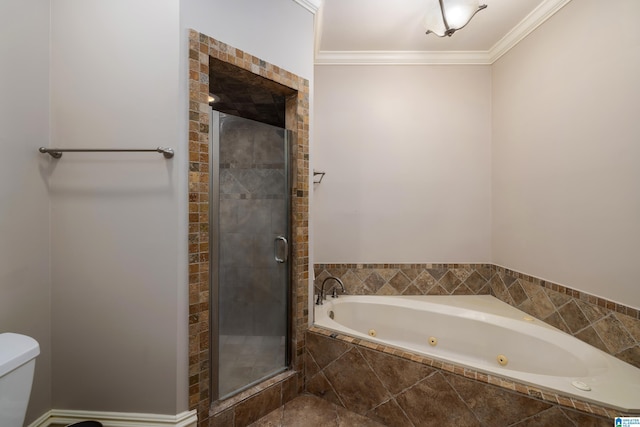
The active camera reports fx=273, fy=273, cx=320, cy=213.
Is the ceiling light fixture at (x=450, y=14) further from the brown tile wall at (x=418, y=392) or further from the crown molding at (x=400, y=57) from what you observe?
the brown tile wall at (x=418, y=392)

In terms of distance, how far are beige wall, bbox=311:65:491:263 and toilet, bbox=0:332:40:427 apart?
A: 1887 millimetres

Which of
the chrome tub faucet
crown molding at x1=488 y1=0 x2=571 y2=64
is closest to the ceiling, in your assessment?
crown molding at x1=488 y1=0 x2=571 y2=64

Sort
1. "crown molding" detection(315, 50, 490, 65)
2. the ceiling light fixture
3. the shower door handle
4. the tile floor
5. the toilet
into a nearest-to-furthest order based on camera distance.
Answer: the toilet
the tile floor
the ceiling light fixture
the shower door handle
"crown molding" detection(315, 50, 490, 65)

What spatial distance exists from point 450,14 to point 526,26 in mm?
798

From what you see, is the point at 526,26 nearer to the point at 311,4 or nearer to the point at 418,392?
the point at 311,4

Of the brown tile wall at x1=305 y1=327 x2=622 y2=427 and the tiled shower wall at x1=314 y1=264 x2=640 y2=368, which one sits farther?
the tiled shower wall at x1=314 y1=264 x2=640 y2=368

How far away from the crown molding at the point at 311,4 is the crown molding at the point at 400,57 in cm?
62

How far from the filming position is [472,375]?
137 cm

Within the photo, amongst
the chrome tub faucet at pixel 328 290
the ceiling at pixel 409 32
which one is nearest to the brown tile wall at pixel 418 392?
the chrome tub faucet at pixel 328 290

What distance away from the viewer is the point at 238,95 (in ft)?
7.17

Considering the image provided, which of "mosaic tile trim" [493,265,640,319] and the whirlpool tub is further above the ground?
"mosaic tile trim" [493,265,640,319]

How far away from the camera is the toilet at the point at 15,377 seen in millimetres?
854

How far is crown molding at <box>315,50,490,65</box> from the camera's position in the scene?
8.18 feet

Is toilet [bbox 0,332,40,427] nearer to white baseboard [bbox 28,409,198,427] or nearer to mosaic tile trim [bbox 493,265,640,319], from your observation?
white baseboard [bbox 28,409,198,427]
